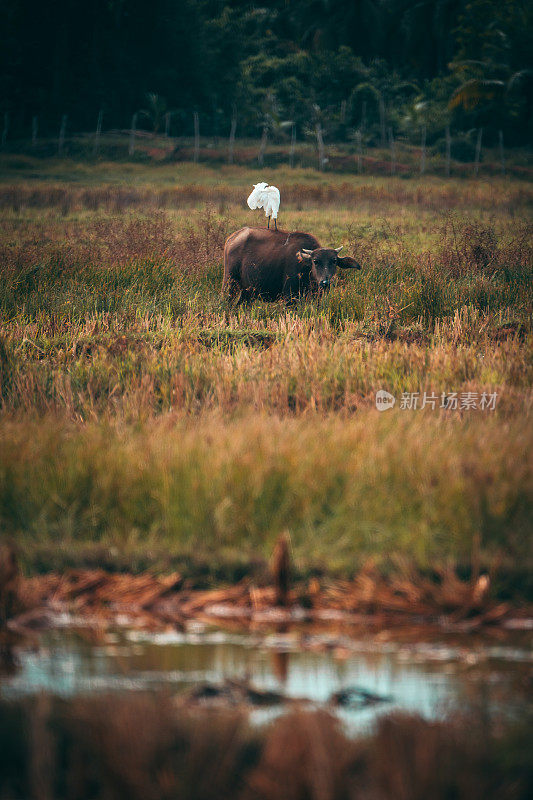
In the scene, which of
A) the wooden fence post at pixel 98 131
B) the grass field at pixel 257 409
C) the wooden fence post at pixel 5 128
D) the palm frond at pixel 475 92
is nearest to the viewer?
the grass field at pixel 257 409

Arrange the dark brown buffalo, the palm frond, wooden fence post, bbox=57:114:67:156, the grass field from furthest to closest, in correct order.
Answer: wooden fence post, bbox=57:114:67:156
the palm frond
the dark brown buffalo
the grass field

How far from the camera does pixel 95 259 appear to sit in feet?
50.0

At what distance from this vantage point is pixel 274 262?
42.2ft

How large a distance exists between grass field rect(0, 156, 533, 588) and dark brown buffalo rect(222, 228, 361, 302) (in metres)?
0.33

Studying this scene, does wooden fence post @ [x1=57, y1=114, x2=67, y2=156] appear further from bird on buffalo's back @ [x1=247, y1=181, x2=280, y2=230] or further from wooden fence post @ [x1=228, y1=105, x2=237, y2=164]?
bird on buffalo's back @ [x1=247, y1=181, x2=280, y2=230]

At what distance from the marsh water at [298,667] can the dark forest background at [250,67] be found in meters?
44.0

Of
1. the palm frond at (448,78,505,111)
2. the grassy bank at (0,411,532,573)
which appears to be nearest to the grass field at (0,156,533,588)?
the grassy bank at (0,411,532,573)

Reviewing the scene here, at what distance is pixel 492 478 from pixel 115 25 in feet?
173

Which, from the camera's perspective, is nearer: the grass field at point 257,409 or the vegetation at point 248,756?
the vegetation at point 248,756

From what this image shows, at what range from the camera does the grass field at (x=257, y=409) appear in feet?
18.7

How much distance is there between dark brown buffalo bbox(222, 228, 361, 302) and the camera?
12.8 m

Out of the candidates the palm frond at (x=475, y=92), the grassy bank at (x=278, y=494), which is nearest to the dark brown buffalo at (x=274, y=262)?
the grassy bank at (x=278, y=494)

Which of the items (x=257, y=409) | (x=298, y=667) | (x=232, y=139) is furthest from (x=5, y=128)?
(x=298, y=667)

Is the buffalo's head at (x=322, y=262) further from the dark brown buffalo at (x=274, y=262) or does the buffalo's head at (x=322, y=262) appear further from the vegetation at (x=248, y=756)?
the vegetation at (x=248, y=756)
